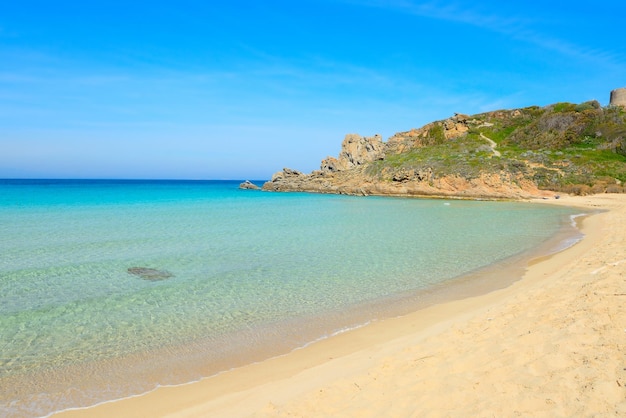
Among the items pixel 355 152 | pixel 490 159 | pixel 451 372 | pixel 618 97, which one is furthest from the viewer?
pixel 355 152

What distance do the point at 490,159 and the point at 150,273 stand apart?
5058 cm

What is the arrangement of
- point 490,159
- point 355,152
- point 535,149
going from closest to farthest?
point 490,159, point 535,149, point 355,152

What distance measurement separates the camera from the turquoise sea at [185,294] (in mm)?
5836

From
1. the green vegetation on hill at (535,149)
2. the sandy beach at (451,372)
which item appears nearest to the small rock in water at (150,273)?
the sandy beach at (451,372)

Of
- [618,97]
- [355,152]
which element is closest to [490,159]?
[355,152]

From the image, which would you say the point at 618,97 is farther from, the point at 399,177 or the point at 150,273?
the point at 150,273

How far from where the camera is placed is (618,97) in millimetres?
68562

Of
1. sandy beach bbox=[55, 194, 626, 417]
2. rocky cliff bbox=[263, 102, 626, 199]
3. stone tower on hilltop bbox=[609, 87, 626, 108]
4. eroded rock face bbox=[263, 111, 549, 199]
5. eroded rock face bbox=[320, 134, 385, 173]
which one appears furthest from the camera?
eroded rock face bbox=[320, 134, 385, 173]

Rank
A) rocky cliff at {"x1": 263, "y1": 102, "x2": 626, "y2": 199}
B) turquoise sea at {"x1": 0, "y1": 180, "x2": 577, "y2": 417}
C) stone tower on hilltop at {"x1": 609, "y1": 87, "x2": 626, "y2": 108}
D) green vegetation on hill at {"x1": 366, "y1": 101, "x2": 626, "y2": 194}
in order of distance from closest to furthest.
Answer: turquoise sea at {"x1": 0, "y1": 180, "x2": 577, "y2": 417} < green vegetation on hill at {"x1": 366, "y1": 101, "x2": 626, "y2": 194} < rocky cliff at {"x1": 263, "y1": 102, "x2": 626, "y2": 199} < stone tower on hilltop at {"x1": 609, "y1": 87, "x2": 626, "y2": 108}

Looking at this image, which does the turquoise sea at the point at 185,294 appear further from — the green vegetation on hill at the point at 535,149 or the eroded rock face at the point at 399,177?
the green vegetation on hill at the point at 535,149

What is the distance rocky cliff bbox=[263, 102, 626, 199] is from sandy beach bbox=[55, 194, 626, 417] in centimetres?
4440

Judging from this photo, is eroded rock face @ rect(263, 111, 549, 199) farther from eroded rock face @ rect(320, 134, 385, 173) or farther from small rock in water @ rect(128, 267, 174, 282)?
small rock in water @ rect(128, 267, 174, 282)

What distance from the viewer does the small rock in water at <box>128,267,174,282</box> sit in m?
10.9

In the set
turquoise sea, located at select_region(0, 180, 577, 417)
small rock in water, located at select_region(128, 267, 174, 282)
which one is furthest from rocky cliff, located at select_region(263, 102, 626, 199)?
small rock in water, located at select_region(128, 267, 174, 282)
